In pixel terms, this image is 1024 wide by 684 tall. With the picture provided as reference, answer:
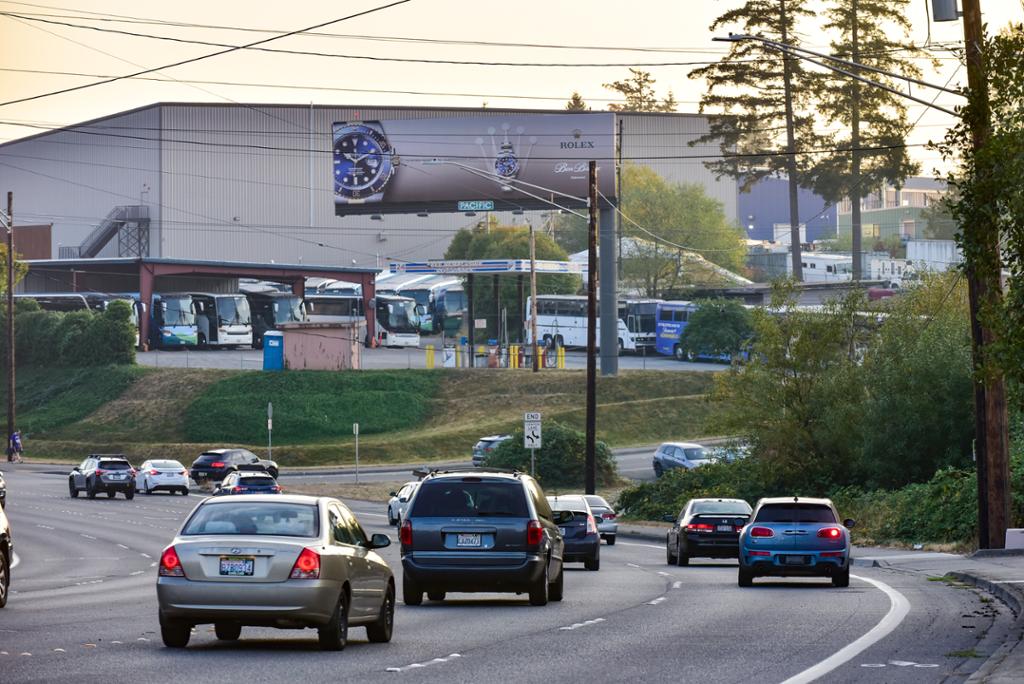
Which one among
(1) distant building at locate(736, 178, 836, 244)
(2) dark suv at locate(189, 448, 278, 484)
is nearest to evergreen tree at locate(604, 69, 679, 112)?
(1) distant building at locate(736, 178, 836, 244)

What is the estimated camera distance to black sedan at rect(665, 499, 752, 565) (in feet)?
107

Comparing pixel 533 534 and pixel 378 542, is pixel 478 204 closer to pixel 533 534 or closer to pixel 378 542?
pixel 533 534

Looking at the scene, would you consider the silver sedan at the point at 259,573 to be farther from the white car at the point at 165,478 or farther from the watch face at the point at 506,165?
the watch face at the point at 506,165

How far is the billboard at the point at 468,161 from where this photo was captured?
78062 mm

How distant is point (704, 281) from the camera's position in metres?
120

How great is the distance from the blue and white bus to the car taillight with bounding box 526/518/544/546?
77239mm

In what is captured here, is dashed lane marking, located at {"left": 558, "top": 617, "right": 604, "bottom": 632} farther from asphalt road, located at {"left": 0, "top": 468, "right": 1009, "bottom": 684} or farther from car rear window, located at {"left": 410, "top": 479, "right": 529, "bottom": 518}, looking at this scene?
car rear window, located at {"left": 410, "top": 479, "right": 529, "bottom": 518}

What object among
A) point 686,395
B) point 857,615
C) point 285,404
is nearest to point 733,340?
point 686,395

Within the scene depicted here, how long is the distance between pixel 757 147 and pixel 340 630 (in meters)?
99.0

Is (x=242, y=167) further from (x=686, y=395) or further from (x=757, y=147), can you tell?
(x=686, y=395)

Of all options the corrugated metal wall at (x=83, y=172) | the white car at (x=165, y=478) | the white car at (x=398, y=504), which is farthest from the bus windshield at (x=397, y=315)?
the white car at (x=398, y=504)

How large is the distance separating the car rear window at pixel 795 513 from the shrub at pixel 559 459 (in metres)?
35.4

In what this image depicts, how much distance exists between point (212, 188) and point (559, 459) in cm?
5861

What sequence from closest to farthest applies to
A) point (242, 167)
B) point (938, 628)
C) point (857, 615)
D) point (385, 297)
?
point (938, 628)
point (857, 615)
point (385, 297)
point (242, 167)
